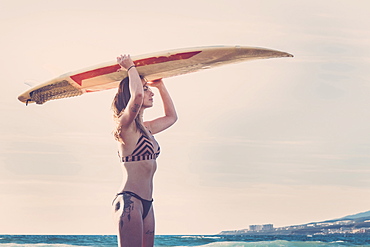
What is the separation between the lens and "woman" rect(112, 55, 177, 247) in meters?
3.44

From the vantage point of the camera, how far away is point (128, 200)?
350 cm

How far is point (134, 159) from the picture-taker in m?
3.54

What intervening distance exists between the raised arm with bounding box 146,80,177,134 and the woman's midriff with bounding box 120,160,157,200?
1.50ft

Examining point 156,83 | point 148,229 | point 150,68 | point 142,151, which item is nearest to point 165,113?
point 156,83

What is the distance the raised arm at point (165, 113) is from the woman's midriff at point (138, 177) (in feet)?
1.50

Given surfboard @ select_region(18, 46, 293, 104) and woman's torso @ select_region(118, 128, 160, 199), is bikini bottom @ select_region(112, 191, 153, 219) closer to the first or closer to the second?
woman's torso @ select_region(118, 128, 160, 199)

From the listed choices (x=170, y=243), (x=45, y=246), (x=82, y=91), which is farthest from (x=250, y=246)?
(x=82, y=91)

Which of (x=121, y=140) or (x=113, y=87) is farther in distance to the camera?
(x=113, y=87)

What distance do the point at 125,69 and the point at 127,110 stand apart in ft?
0.92

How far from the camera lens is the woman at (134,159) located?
3.44 m

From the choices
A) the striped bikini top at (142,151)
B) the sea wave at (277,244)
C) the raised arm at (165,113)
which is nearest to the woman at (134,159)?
the striped bikini top at (142,151)

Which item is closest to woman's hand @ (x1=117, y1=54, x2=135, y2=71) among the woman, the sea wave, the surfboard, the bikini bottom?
the woman

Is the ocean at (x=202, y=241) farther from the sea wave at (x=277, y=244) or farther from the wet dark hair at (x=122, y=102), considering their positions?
the wet dark hair at (x=122, y=102)

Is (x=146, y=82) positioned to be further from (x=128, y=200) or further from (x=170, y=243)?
(x=170, y=243)
